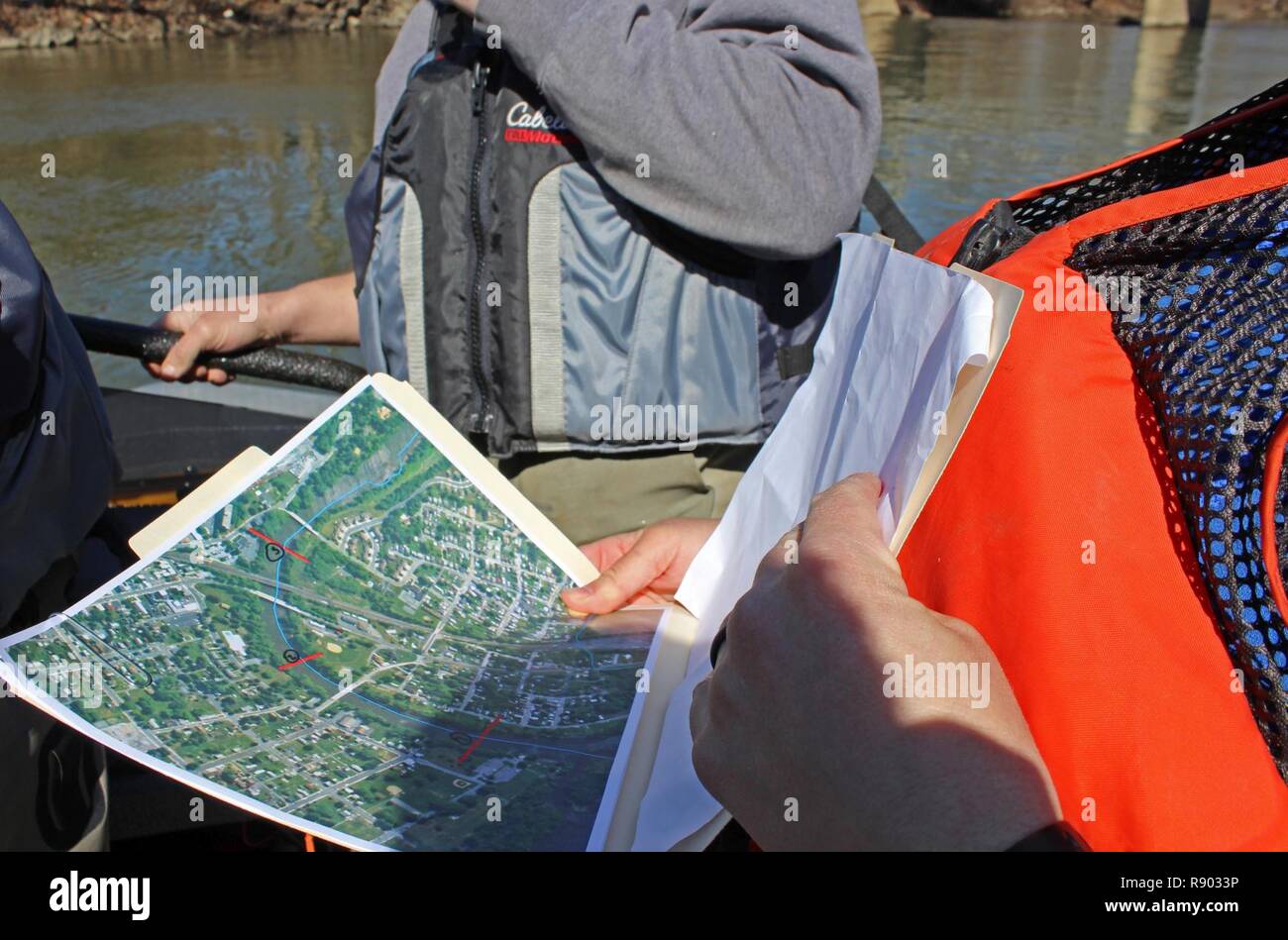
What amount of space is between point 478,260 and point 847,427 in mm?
703

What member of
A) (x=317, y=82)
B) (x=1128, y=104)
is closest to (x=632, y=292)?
(x=1128, y=104)

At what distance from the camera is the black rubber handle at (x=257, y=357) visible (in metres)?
1.50

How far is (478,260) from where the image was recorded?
1.40 m

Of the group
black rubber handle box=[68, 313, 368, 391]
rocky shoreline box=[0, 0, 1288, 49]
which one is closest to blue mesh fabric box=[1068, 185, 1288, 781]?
black rubber handle box=[68, 313, 368, 391]

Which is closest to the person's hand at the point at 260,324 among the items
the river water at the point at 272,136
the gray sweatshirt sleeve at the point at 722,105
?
the gray sweatshirt sleeve at the point at 722,105

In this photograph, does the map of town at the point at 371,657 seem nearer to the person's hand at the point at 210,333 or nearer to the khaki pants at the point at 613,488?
the khaki pants at the point at 613,488

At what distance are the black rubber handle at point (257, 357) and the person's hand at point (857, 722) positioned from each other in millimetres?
980

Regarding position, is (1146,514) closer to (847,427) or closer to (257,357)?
(847,427)

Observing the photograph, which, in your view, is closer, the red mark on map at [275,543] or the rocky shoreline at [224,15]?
the red mark on map at [275,543]

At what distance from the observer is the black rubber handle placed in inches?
59.2

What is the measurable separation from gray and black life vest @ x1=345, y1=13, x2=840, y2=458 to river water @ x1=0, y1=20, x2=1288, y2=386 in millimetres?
2641

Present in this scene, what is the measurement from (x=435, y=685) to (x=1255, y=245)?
2.27ft

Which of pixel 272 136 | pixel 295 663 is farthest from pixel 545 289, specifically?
pixel 272 136

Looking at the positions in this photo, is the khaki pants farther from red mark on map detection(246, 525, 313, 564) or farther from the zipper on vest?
red mark on map detection(246, 525, 313, 564)
